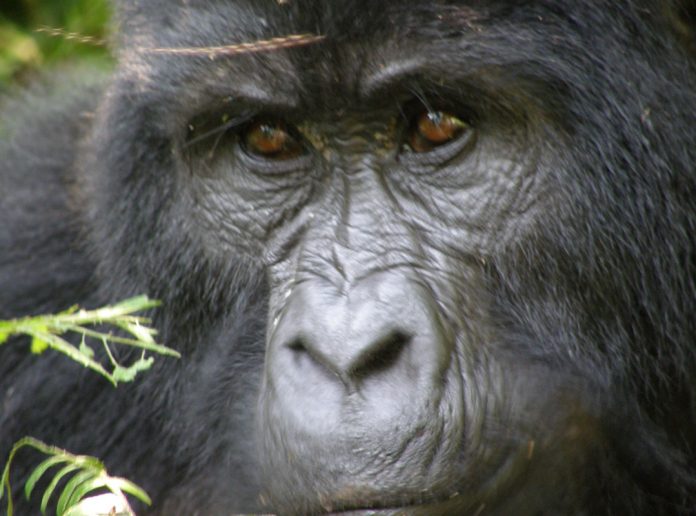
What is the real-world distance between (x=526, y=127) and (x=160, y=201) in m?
1.23

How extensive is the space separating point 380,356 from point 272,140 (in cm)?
94

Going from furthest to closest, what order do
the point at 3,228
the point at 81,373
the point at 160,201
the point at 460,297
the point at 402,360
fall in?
the point at 3,228 < the point at 81,373 < the point at 160,201 < the point at 460,297 < the point at 402,360

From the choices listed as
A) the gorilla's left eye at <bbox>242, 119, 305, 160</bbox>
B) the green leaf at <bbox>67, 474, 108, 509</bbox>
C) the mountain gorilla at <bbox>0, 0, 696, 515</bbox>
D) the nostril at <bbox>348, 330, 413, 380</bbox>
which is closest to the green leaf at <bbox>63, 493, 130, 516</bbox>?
the green leaf at <bbox>67, 474, 108, 509</bbox>

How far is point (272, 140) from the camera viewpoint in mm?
3771

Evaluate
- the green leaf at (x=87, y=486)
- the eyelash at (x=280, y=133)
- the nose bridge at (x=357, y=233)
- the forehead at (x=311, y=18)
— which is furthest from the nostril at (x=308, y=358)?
the forehead at (x=311, y=18)

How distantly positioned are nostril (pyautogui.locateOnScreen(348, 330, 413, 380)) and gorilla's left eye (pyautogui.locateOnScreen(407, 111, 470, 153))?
64cm

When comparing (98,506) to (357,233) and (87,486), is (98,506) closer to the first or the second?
(87,486)

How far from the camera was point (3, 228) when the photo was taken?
15.4ft

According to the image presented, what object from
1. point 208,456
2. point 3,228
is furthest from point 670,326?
→ point 3,228

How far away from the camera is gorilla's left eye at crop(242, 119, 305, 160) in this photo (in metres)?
3.74

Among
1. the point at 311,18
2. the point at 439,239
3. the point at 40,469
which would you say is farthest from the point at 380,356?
the point at 311,18

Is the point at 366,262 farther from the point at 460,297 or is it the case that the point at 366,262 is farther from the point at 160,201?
the point at 160,201

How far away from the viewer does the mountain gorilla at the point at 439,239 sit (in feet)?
10.3

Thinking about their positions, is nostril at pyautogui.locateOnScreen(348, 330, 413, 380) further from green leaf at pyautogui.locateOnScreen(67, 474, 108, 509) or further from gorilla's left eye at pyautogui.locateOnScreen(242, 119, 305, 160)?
gorilla's left eye at pyautogui.locateOnScreen(242, 119, 305, 160)
